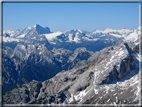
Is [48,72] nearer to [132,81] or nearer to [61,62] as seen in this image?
[61,62]

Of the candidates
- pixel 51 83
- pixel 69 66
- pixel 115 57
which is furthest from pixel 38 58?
pixel 115 57

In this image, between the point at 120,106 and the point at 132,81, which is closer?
the point at 120,106

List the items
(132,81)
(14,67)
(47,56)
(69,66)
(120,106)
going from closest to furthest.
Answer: (120,106) → (132,81) → (14,67) → (69,66) → (47,56)

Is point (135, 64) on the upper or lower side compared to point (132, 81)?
upper

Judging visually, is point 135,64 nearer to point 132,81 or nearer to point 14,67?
point 132,81

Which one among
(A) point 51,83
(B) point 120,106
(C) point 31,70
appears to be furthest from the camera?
(C) point 31,70

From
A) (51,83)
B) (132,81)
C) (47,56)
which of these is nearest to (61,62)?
(47,56)
